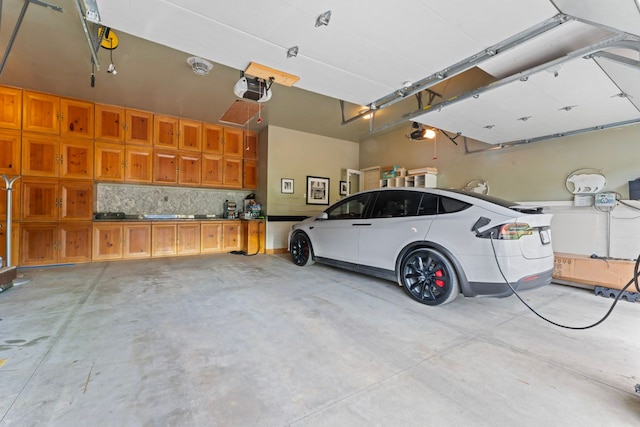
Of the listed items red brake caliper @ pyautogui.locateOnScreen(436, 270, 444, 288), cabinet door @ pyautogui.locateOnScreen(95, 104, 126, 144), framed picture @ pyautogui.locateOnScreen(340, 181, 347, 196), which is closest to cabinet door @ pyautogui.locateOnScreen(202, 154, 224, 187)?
cabinet door @ pyautogui.locateOnScreen(95, 104, 126, 144)

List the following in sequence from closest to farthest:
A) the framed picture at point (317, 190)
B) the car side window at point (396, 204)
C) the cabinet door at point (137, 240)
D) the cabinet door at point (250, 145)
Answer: the car side window at point (396, 204)
the cabinet door at point (137, 240)
the cabinet door at point (250, 145)
the framed picture at point (317, 190)

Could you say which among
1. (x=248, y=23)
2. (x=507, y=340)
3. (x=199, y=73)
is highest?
(x=199, y=73)

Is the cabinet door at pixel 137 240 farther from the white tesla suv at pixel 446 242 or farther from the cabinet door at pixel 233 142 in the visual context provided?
the white tesla suv at pixel 446 242

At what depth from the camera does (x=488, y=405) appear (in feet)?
4.56

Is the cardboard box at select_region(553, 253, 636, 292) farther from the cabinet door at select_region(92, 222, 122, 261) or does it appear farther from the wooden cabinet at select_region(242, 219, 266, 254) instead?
the cabinet door at select_region(92, 222, 122, 261)

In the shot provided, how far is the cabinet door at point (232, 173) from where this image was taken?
6.47 metres

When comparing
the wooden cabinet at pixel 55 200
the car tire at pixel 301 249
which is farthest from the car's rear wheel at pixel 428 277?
the wooden cabinet at pixel 55 200

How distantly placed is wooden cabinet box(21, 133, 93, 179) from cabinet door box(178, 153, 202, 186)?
1549 mm

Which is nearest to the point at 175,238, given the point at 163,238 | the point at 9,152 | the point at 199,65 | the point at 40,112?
the point at 163,238

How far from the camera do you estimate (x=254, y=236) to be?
6281 millimetres

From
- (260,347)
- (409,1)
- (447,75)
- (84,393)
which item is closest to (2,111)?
(84,393)

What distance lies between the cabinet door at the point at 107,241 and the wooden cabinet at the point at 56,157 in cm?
100

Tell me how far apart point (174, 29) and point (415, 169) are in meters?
5.22

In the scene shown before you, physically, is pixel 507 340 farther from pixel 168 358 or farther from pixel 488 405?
pixel 168 358
